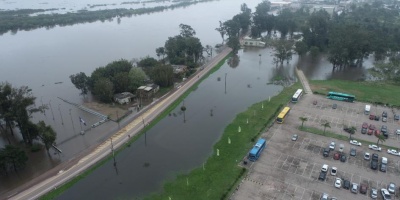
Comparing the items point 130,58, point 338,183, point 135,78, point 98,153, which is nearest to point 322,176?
point 338,183

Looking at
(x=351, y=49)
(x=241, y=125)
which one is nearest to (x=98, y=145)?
(x=241, y=125)

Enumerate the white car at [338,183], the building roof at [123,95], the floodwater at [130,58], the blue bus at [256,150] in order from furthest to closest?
the building roof at [123,95] → the floodwater at [130,58] → the blue bus at [256,150] → the white car at [338,183]

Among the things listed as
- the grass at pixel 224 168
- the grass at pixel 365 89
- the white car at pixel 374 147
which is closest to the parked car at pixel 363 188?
the white car at pixel 374 147

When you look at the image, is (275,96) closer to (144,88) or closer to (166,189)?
(144,88)

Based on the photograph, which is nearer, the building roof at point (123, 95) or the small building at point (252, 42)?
the building roof at point (123, 95)

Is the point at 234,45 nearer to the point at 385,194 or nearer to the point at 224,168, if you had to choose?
the point at 224,168

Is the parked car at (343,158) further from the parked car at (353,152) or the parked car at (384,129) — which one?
the parked car at (384,129)

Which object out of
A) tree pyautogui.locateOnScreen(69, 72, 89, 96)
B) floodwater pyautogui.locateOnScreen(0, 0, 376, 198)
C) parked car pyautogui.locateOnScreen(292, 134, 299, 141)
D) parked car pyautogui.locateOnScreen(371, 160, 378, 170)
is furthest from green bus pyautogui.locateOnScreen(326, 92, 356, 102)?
tree pyautogui.locateOnScreen(69, 72, 89, 96)

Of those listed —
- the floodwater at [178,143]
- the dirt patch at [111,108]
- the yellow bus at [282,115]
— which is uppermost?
the yellow bus at [282,115]
